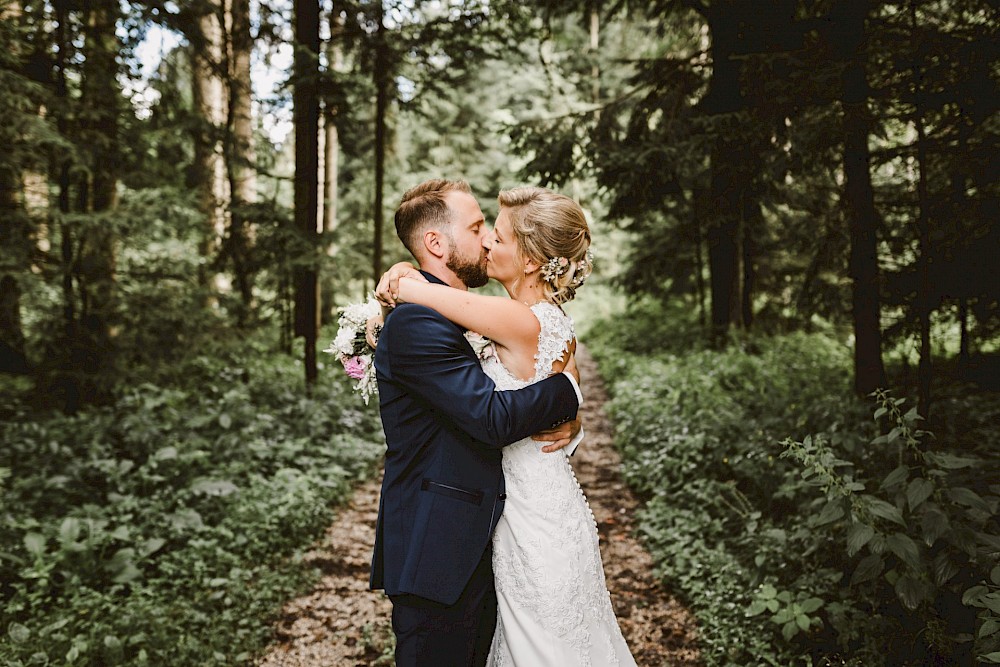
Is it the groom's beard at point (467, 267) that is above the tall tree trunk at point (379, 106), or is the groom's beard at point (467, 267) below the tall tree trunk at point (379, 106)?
below

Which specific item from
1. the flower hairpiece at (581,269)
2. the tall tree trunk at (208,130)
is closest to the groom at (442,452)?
the flower hairpiece at (581,269)

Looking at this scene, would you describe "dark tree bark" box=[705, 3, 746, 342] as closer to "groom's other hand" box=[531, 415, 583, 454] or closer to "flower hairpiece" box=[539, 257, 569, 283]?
"flower hairpiece" box=[539, 257, 569, 283]

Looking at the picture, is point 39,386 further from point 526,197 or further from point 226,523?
point 526,197

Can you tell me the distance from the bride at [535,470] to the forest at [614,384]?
1.52 meters

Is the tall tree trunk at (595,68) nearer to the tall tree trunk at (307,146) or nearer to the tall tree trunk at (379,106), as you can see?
the tall tree trunk at (379,106)

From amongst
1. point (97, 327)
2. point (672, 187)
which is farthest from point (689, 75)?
point (97, 327)

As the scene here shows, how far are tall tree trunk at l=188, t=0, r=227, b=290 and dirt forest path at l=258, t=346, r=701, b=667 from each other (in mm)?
4338

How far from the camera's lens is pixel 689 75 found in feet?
29.2

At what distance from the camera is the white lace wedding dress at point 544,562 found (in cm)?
229

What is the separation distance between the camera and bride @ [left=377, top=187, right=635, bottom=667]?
2.26 m

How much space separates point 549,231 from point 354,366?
0.99m

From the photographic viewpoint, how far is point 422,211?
7.95 ft

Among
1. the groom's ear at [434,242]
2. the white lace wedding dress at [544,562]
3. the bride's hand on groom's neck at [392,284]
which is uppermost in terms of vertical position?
the groom's ear at [434,242]

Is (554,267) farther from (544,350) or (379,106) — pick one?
(379,106)
